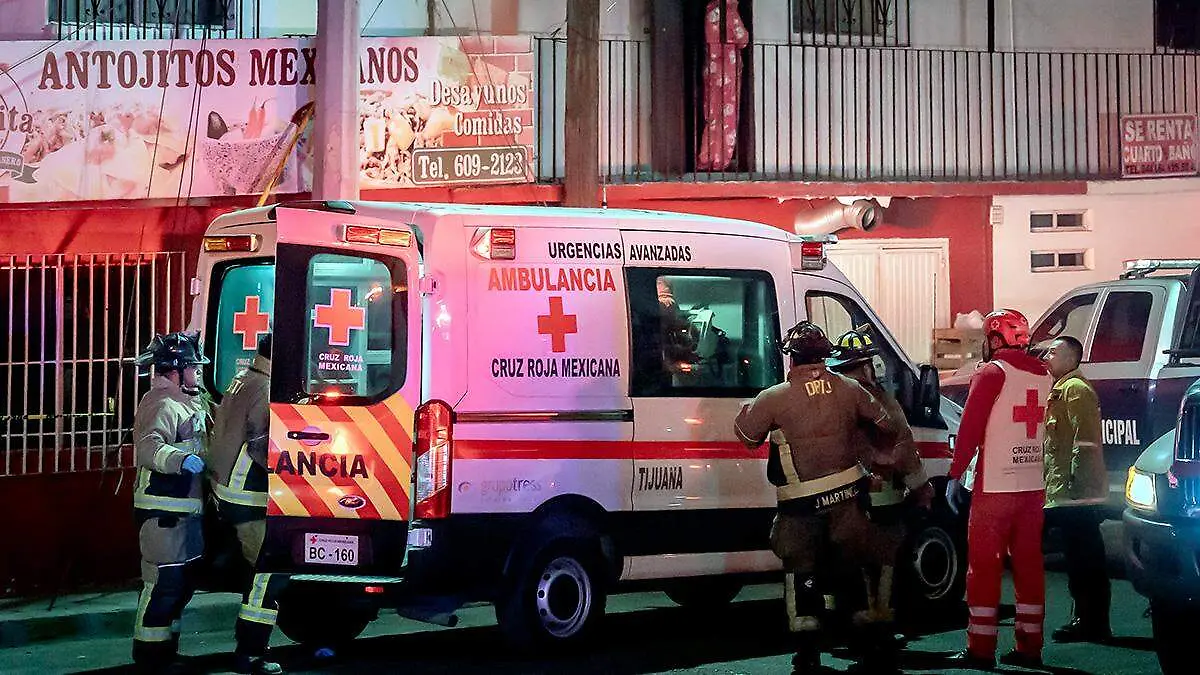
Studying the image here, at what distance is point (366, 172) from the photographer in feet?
40.6

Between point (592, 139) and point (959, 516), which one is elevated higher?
point (592, 139)

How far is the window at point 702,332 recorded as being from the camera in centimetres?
796

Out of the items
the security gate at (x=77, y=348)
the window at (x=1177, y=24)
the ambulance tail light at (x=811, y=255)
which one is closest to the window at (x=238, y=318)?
the security gate at (x=77, y=348)

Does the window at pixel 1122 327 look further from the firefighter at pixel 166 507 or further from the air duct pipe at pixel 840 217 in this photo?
A: the firefighter at pixel 166 507

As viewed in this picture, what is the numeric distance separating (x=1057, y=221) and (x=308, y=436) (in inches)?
369

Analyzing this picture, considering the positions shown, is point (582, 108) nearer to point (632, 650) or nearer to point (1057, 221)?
point (632, 650)

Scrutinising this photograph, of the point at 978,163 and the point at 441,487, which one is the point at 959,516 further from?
the point at 978,163

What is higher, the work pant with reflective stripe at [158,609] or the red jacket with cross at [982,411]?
the red jacket with cross at [982,411]

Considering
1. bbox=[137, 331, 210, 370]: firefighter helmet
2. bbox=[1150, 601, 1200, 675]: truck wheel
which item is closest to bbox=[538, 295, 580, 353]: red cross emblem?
bbox=[137, 331, 210, 370]: firefighter helmet

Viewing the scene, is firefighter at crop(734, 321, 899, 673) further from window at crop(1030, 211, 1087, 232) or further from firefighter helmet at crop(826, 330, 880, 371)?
window at crop(1030, 211, 1087, 232)

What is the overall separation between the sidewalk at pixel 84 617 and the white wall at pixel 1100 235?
801 centimetres

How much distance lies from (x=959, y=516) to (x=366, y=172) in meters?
5.67

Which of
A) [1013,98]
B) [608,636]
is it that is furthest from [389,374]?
[1013,98]

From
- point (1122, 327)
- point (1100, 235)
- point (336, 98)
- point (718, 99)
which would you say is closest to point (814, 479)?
point (1122, 327)
